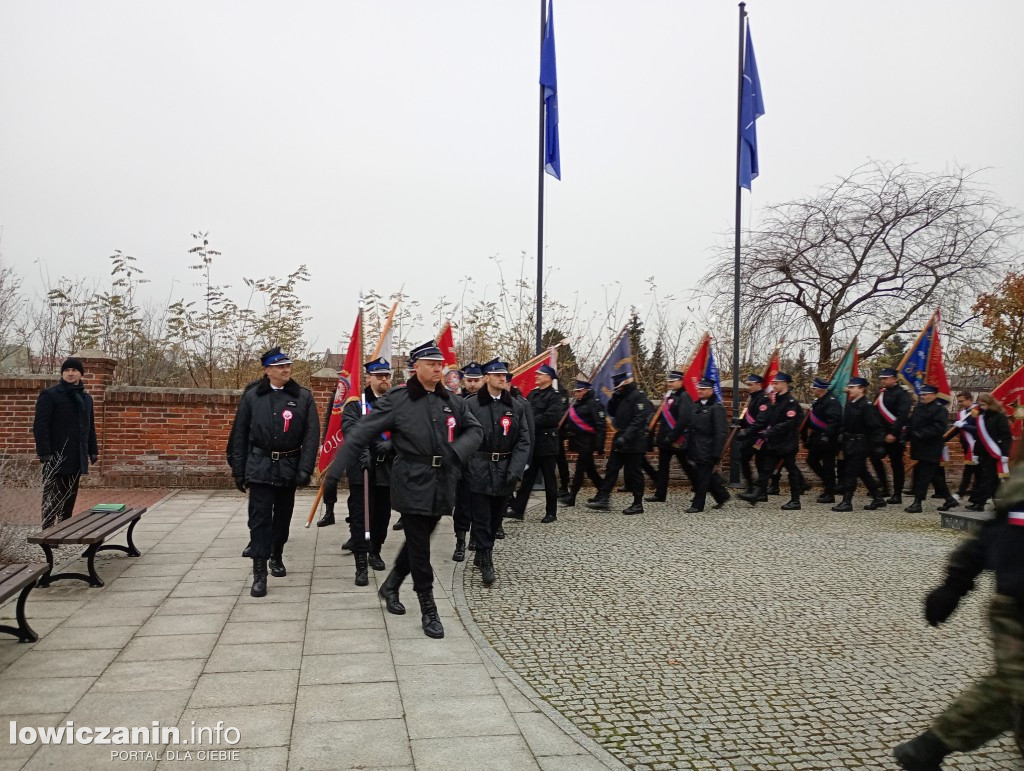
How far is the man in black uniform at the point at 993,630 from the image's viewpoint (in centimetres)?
292

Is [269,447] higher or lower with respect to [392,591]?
higher

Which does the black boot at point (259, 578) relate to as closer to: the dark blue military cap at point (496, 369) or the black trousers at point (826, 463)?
the dark blue military cap at point (496, 369)

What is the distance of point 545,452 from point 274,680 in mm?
6197

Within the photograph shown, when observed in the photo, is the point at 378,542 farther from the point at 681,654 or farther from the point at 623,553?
the point at 681,654

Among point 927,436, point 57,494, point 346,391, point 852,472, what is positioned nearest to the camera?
point 57,494

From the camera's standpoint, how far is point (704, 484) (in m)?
11.6

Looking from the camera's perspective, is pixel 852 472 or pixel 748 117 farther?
pixel 748 117

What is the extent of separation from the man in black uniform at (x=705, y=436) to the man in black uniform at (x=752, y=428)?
105 centimetres

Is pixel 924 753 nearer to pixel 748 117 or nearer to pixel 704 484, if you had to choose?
pixel 704 484

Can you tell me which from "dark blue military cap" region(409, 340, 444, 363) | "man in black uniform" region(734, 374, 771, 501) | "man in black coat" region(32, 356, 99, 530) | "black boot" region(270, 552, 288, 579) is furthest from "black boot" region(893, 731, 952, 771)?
"man in black uniform" region(734, 374, 771, 501)

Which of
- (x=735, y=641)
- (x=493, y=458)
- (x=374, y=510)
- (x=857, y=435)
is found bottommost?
(x=735, y=641)

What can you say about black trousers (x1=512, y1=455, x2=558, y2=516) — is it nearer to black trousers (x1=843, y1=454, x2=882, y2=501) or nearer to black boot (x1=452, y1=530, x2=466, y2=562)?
black boot (x1=452, y1=530, x2=466, y2=562)

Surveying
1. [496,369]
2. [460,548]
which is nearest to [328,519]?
[460,548]

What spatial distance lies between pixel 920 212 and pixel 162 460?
1726 cm
